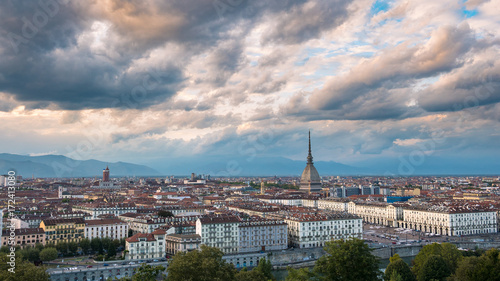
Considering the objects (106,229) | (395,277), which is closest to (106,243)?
(106,229)

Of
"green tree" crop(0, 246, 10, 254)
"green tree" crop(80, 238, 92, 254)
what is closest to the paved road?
"green tree" crop(0, 246, 10, 254)

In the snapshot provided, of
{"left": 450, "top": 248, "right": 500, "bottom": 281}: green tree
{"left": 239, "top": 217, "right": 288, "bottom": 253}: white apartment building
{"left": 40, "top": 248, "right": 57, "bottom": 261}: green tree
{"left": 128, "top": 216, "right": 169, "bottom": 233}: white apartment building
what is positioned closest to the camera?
{"left": 450, "top": 248, "right": 500, "bottom": 281}: green tree

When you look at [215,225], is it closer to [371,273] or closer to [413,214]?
[371,273]

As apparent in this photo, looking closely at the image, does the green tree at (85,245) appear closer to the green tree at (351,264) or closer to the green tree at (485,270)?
the green tree at (351,264)

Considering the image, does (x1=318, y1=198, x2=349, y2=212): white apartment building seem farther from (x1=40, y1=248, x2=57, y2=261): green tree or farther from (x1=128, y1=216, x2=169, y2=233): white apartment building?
(x1=40, y1=248, x2=57, y2=261): green tree

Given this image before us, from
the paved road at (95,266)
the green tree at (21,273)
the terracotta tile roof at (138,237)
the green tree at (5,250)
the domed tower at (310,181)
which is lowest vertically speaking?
the paved road at (95,266)

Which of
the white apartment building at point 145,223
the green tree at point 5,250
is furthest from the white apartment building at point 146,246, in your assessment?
the green tree at point 5,250
